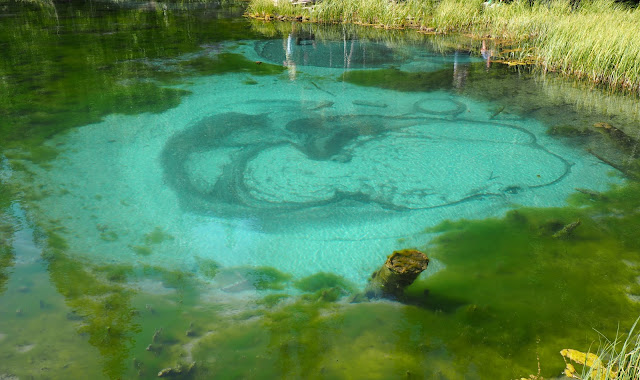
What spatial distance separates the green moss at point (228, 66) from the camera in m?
6.79

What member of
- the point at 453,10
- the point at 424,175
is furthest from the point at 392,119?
the point at 453,10

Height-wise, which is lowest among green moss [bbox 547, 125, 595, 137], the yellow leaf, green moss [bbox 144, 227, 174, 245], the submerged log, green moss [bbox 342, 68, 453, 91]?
the yellow leaf

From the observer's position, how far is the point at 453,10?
9.89 m

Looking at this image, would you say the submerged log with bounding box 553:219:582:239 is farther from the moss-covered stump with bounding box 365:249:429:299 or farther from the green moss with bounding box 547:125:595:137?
the green moss with bounding box 547:125:595:137

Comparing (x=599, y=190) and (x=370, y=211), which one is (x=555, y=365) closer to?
(x=370, y=211)

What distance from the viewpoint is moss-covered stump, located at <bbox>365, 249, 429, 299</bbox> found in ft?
7.72

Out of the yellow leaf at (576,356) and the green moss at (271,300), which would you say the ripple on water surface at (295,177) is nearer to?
the green moss at (271,300)

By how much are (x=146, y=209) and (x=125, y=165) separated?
805mm

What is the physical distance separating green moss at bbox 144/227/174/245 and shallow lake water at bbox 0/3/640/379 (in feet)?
0.05

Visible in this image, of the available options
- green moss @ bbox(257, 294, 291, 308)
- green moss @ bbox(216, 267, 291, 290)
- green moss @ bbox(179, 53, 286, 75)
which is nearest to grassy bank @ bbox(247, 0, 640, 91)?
green moss @ bbox(179, 53, 286, 75)

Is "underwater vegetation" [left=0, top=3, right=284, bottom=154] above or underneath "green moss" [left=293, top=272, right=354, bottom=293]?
above

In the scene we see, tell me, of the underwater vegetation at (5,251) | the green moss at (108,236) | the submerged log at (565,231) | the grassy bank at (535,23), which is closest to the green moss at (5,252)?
the underwater vegetation at (5,251)

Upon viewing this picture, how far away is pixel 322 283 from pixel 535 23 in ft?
25.6

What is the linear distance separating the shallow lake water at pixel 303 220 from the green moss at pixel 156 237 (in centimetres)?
2
